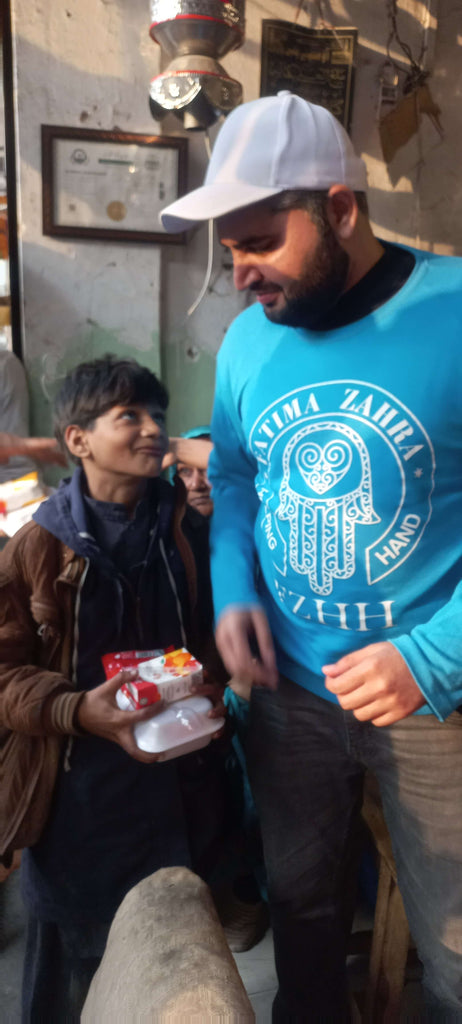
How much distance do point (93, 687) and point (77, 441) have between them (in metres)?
0.44

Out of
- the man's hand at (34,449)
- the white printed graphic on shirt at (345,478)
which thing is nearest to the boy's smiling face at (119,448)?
the man's hand at (34,449)

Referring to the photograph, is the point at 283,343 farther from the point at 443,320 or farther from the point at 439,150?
the point at 439,150

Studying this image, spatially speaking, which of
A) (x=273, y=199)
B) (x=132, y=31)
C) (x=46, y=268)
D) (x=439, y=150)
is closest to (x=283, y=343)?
(x=273, y=199)

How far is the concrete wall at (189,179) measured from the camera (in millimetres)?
2221

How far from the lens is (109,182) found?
2357mm

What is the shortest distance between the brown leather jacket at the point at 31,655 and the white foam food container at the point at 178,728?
5.0 inches

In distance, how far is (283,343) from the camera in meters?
1.10

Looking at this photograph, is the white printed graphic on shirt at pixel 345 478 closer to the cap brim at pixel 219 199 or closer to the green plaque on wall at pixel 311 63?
the cap brim at pixel 219 199

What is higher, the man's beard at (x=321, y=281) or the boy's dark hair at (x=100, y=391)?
the man's beard at (x=321, y=281)

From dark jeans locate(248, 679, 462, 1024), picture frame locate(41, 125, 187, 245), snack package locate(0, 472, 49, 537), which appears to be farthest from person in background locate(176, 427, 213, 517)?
picture frame locate(41, 125, 187, 245)

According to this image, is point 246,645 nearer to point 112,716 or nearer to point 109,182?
point 112,716

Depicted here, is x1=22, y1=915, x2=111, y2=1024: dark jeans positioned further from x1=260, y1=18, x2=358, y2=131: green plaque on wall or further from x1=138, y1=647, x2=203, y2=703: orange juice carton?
x1=260, y1=18, x2=358, y2=131: green plaque on wall

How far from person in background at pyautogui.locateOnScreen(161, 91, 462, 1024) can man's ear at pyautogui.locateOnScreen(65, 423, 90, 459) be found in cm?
29

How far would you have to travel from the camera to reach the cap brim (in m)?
0.99
